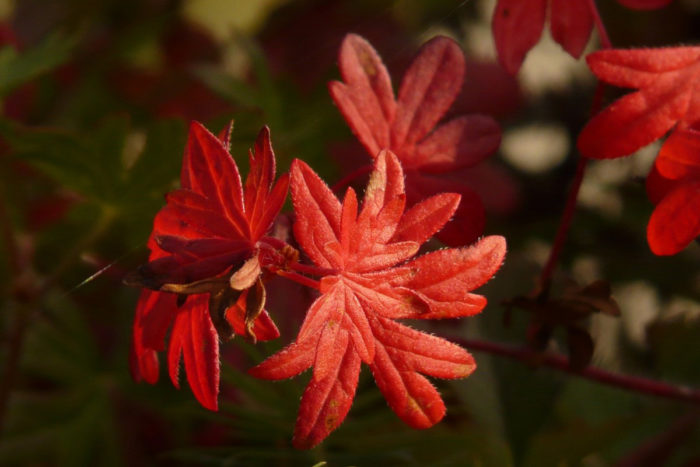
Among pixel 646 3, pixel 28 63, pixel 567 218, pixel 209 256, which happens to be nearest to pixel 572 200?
pixel 567 218

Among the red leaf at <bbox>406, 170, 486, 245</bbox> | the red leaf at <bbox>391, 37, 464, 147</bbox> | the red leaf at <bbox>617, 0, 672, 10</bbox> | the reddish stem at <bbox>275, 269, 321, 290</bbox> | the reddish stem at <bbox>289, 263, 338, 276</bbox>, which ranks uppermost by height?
the red leaf at <bbox>617, 0, 672, 10</bbox>

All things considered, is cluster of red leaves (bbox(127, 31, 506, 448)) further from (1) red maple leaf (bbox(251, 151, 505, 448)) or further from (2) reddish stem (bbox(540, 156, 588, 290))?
(2) reddish stem (bbox(540, 156, 588, 290))

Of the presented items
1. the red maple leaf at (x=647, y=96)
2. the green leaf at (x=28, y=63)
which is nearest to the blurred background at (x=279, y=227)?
the green leaf at (x=28, y=63)

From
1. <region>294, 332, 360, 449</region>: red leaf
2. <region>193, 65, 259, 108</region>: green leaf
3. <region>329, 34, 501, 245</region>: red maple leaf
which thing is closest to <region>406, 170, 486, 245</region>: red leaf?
<region>329, 34, 501, 245</region>: red maple leaf

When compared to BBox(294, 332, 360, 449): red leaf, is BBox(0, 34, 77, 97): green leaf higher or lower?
higher

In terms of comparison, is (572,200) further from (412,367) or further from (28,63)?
(28,63)

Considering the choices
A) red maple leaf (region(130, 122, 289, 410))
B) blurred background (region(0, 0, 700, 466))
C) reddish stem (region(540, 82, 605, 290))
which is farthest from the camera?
blurred background (region(0, 0, 700, 466))

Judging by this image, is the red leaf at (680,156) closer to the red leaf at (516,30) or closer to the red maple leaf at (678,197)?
the red maple leaf at (678,197)

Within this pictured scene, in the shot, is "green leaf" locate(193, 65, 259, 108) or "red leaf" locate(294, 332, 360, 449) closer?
"red leaf" locate(294, 332, 360, 449)
